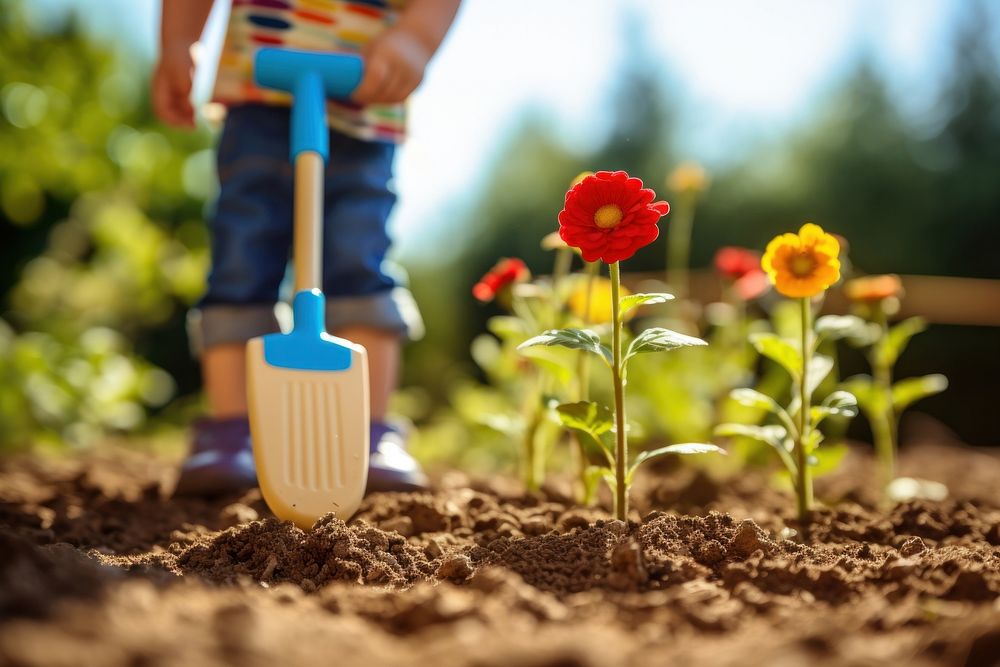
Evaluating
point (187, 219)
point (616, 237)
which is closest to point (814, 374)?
point (616, 237)

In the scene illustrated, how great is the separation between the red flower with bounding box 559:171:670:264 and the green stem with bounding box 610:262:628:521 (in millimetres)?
38

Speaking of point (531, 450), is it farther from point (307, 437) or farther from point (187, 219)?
point (187, 219)

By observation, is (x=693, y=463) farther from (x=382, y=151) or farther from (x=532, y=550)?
(x=532, y=550)

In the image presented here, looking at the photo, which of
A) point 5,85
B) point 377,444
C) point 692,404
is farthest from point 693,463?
point 5,85

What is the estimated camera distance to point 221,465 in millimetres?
1581

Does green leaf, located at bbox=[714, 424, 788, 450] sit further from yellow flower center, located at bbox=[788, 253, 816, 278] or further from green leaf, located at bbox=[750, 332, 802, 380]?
yellow flower center, located at bbox=[788, 253, 816, 278]

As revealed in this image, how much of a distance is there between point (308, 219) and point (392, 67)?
12.2 inches

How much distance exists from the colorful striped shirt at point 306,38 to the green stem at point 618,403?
74 cm

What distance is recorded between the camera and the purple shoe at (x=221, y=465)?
1.58m

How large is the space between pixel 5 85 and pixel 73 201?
1.54 metres

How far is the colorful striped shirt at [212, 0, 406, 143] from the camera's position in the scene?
1.69 metres

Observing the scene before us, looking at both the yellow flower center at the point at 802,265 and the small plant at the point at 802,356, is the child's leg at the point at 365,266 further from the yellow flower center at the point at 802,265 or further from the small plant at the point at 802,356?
the yellow flower center at the point at 802,265

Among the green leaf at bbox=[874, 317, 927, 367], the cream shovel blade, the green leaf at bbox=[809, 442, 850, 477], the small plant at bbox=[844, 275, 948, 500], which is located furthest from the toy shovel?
the green leaf at bbox=[874, 317, 927, 367]

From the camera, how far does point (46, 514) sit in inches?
59.6
